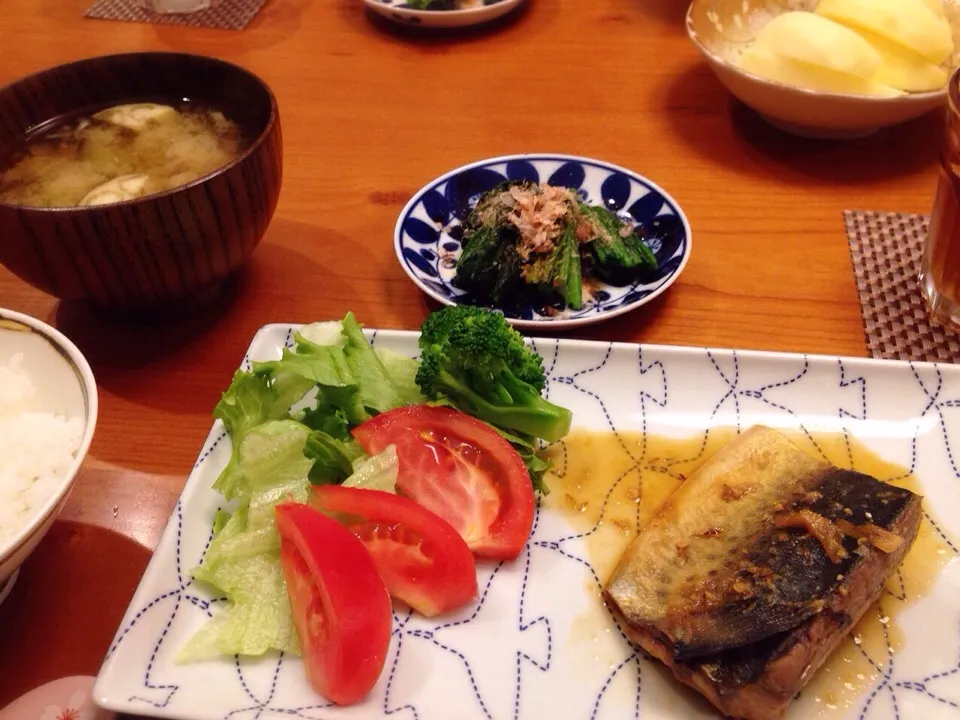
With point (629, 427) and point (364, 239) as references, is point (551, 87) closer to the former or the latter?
point (364, 239)

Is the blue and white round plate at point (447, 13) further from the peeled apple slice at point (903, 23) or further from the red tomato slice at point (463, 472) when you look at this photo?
the red tomato slice at point (463, 472)

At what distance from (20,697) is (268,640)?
441 mm

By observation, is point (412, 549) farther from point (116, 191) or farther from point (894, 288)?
point (894, 288)

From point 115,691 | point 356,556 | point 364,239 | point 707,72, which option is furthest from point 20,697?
point 707,72

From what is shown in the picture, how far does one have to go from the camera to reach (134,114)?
6.46 ft

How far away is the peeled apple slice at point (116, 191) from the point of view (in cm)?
168

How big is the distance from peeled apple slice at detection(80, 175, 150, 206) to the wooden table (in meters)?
0.43

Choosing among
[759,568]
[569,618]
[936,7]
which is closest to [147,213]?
[569,618]

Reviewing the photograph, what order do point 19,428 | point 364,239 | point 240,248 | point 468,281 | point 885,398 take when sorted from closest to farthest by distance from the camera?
point 19,428 < point 885,398 < point 240,248 < point 468,281 < point 364,239

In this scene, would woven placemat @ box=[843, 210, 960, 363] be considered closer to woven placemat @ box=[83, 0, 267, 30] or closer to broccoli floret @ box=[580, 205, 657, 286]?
broccoli floret @ box=[580, 205, 657, 286]

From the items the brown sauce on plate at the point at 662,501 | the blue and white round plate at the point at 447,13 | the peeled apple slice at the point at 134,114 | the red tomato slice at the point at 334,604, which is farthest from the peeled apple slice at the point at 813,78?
the red tomato slice at the point at 334,604

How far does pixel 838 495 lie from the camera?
4.74ft

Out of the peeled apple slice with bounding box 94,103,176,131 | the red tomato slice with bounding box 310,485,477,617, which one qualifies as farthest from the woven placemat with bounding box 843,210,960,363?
the peeled apple slice with bounding box 94,103,176,131

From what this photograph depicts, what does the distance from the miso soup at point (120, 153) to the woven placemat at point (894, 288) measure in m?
1.69
